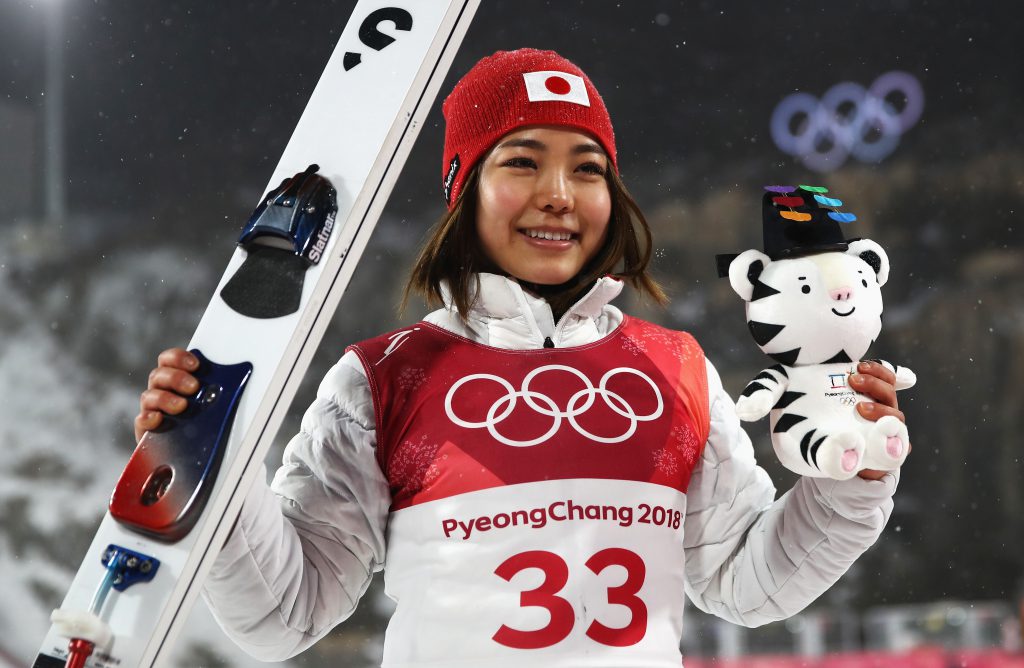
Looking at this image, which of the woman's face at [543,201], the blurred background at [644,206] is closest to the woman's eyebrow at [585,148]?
the woman's face at [543,201]

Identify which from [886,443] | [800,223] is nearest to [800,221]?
[800,223]

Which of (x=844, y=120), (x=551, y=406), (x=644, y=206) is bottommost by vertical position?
(x=551, y=406)

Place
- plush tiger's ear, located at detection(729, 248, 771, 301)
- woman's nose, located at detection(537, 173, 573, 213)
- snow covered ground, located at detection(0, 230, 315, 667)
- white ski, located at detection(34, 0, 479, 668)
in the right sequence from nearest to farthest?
white ski, located at detection(34, 0, 479, 668)
plush tiger's ear, located at detection(729, 248, 771, 301)
woman's nose, located at detection(537, 173, 573, 213)
snow covered ground, located at detection(0, 230, 315, 667)

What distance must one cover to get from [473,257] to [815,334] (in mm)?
470

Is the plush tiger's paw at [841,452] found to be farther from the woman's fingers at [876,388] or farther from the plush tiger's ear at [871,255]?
the plush tiger's ear at [871,255]

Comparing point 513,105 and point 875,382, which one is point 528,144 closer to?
point 513,105

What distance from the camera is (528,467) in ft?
3.81

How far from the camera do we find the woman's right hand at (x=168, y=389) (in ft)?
3.49

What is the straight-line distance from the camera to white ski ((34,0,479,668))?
101 cm

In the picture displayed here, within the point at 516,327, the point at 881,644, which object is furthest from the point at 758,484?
the point at 881,644

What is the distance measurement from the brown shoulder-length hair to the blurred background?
245 cm

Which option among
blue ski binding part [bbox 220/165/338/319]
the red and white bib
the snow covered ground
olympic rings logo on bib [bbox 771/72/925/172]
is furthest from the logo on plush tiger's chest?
the snow covered ground

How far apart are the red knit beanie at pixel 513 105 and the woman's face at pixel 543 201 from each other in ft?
0.07

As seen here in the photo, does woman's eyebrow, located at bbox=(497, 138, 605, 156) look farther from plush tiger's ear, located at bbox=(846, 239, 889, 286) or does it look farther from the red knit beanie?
plush tiger's ear, located at bbox=(846, 239, 889, 286)
